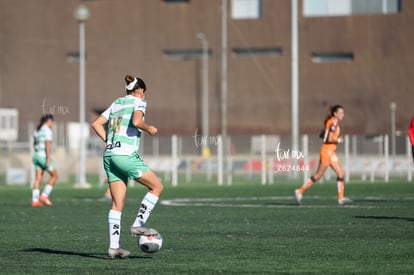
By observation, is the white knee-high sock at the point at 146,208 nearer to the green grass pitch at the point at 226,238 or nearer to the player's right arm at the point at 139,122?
the green grass pitch at the point at 226,238

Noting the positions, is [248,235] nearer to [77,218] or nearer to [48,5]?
[77,218]

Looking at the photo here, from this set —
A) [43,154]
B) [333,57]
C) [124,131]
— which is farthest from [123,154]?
[333,57]

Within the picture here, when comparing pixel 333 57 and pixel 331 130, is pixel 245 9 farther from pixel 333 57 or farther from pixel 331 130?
pixel 331 130

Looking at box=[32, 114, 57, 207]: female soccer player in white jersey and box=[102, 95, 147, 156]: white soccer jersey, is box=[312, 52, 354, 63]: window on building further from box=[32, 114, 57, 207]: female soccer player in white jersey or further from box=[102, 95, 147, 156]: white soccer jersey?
box=[102, 95, 147, 156]: white soccer jersey

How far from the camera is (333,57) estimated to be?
72750 millimetres

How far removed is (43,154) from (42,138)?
1.46 feet

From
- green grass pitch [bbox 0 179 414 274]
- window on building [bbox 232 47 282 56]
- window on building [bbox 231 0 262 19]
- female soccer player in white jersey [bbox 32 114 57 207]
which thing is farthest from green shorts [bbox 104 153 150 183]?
window on building [bbox 231 0 262 19]

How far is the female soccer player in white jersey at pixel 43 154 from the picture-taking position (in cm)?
2806

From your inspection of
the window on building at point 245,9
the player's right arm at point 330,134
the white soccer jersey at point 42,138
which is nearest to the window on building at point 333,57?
the window on building at point 245,9

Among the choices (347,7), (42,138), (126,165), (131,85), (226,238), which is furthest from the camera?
(347,7)

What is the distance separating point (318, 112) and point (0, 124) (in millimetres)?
20831

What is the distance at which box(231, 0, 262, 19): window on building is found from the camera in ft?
244

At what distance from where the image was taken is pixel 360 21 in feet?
232

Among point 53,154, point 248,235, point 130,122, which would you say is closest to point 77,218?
point 248,235
